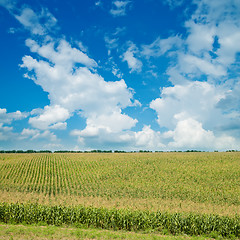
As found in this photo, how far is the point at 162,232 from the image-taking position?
18.1 m

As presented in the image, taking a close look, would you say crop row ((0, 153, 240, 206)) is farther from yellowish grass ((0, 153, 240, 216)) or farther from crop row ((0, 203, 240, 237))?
crop row ((0, 203, 240, 237))

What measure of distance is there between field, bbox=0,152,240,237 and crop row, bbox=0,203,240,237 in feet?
9.89

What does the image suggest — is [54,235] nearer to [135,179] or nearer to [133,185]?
[133,185]

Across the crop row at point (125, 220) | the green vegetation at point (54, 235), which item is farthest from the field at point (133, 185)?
the green vegetation at point (54, 235)

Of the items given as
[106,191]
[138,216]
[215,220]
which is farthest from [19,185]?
[215,220]

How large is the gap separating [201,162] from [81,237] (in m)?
62.1

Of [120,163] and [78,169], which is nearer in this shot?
[78,169]

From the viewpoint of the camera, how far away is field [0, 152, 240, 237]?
107ft

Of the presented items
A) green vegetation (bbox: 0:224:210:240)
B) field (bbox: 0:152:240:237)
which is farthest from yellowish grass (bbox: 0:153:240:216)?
green vegetation (bbox: 0:224:210:240)

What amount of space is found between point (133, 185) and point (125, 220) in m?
27.8

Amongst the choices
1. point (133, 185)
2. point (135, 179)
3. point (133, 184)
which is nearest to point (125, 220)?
point (133, 185)

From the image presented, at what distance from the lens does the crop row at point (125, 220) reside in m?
18.5

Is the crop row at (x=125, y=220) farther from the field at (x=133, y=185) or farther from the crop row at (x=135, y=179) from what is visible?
the crop row at (x=135, y=179)

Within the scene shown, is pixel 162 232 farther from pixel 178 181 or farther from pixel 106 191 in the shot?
pixel 178 181
